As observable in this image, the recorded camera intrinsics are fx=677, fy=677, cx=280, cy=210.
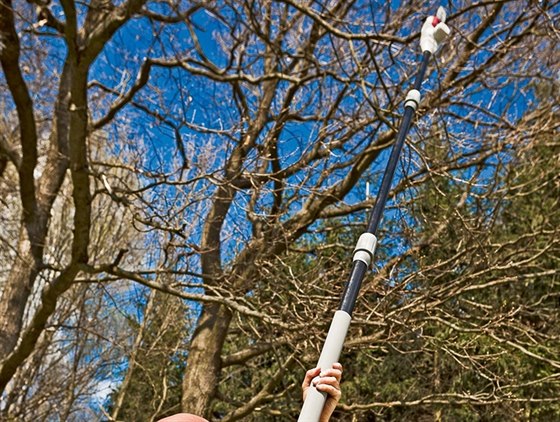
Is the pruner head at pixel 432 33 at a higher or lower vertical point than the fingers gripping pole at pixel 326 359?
higher

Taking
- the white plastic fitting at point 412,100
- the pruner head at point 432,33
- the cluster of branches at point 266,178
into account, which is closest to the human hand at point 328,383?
the white plastic fitting at point 412,100

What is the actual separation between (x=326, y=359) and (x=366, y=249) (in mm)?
452

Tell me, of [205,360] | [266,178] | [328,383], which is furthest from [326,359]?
[205,360]

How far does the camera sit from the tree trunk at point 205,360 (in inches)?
269

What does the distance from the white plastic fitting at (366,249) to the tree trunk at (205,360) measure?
4.80 meters

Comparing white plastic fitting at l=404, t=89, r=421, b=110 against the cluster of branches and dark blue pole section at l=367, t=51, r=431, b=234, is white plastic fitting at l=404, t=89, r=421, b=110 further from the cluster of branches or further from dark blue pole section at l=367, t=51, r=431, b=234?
the cluster of branches

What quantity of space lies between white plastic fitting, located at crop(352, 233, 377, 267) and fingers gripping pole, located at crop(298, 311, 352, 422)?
25 cm

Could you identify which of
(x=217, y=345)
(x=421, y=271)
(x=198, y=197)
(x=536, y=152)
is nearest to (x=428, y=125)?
(x=421, y=271)

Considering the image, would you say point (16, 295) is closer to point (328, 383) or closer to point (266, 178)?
Answer: point (266, 178)

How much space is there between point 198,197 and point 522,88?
3404 mm

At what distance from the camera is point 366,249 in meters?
2.21

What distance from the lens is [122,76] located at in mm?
6344

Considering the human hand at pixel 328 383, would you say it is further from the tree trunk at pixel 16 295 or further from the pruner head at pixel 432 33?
the tree trunk at pixel 16 295

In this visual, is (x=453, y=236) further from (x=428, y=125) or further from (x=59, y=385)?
(x=59, y=385)
